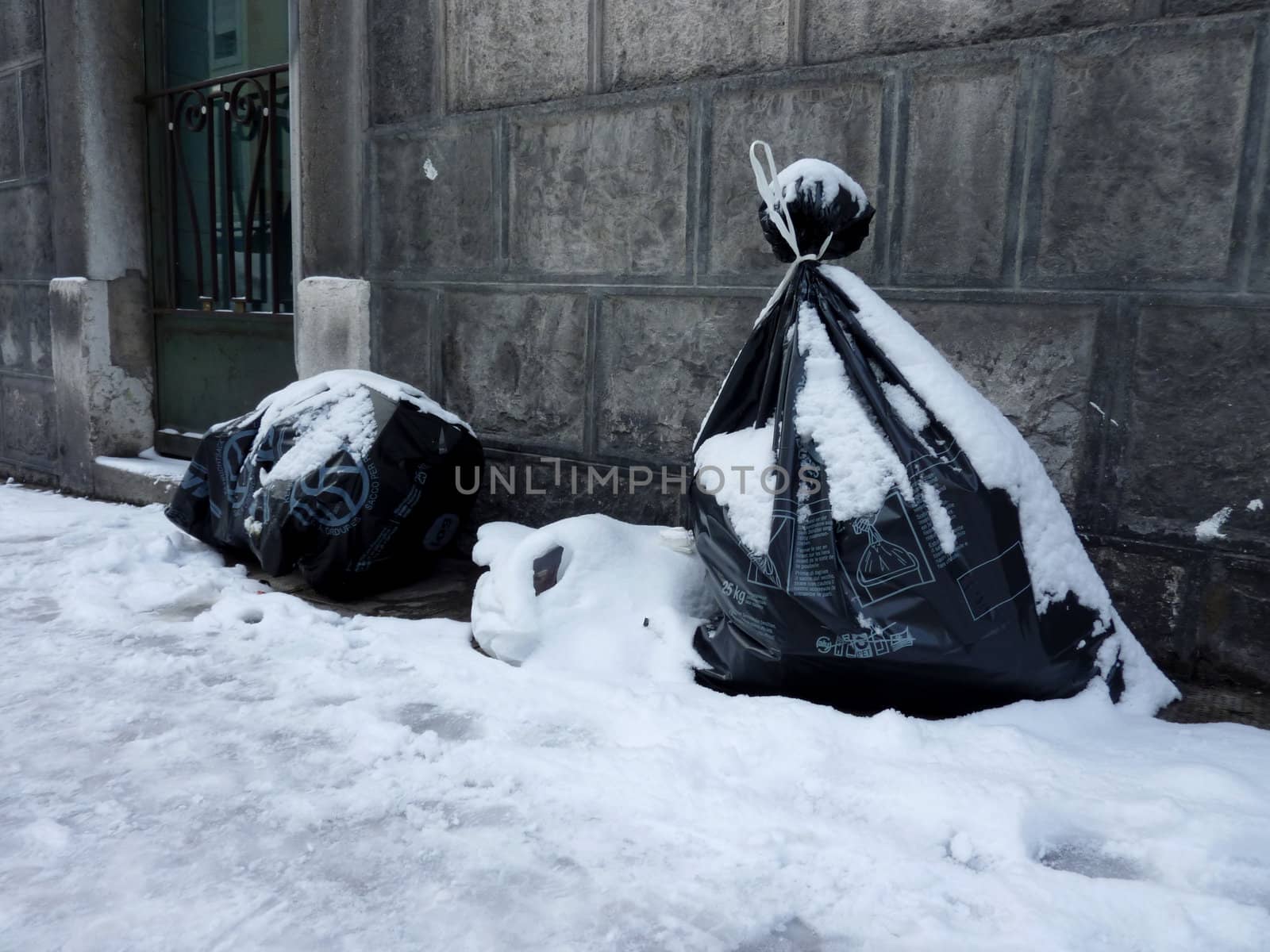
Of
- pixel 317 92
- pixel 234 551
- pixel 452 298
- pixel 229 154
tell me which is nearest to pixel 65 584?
pixel 234 551

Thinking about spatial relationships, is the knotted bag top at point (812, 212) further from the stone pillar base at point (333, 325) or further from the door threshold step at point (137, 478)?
the door threshold step at point (137, 478)

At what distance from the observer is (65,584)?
258cm

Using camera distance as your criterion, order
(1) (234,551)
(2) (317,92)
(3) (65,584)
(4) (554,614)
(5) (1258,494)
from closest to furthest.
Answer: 1. (5) (1258,494)
2. (4) (554,614)
3. (3) (65,584)
4. (1) (234,551)
5. (2) (317,92)

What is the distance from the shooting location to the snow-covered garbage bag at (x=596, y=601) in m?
1.99

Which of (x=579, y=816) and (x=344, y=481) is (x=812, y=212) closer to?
(x=579, y=816)

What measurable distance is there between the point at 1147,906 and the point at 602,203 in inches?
83.7

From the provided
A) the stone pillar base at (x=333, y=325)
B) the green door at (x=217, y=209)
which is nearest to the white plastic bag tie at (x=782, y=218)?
the stone pillar base at (x=333, y=325)

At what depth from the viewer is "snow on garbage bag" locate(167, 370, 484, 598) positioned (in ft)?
8.14

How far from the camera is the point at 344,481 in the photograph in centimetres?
247

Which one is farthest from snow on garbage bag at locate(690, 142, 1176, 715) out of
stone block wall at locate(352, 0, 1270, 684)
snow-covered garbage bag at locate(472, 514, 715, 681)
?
stone block wall at locate(352, 0, 1270, 684)

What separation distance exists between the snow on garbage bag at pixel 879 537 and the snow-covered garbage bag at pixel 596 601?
154 millimetres

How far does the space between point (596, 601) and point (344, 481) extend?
2.58ft

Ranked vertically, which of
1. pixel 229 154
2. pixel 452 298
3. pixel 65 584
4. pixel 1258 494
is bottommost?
pixel 65 584

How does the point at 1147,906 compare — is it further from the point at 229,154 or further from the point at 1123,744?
the point at 229,154
